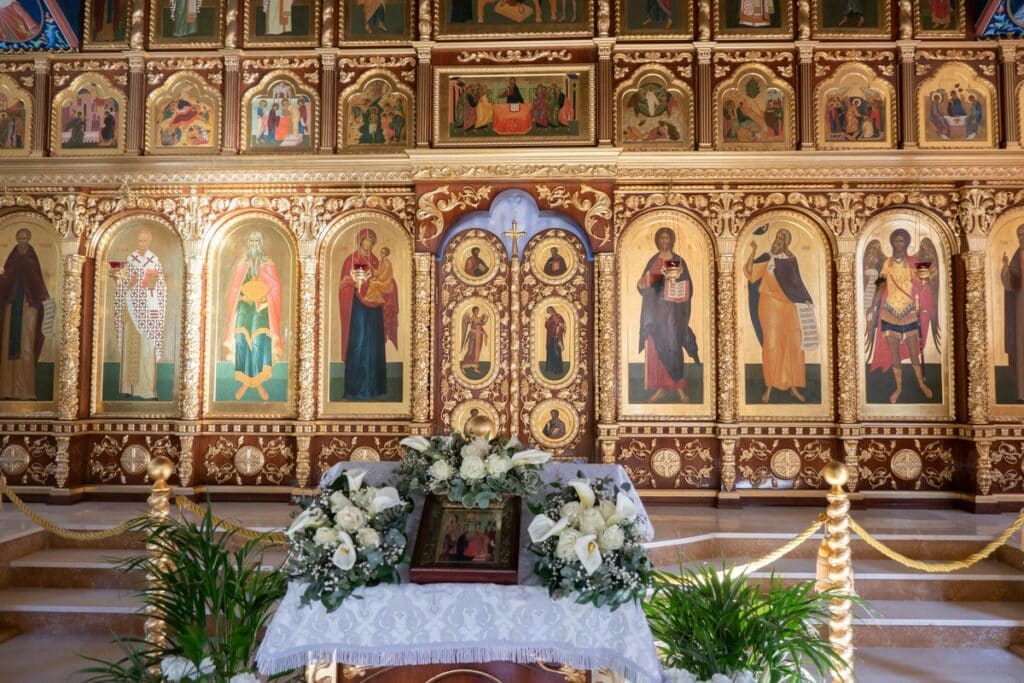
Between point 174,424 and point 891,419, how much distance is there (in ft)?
32.2

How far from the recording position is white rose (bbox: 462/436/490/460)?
11.9ft

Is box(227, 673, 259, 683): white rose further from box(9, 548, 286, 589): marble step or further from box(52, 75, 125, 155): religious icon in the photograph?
box(52, 75, 125, 155): religious icon

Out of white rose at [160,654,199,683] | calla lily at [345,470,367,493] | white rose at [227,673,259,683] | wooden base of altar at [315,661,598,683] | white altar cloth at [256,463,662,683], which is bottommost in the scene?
wooden base of altar at [315,661,598,683]

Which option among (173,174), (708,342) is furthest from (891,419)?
(173,174)

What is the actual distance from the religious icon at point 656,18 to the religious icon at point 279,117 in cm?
460

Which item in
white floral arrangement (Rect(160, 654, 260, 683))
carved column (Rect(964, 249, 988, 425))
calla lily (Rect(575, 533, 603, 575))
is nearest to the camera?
calla lily (Rect(575, 533, 603, 575))

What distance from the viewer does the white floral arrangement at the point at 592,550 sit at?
10.4ft

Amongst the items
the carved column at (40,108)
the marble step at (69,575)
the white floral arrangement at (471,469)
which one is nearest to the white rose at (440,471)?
the white floral arrangement at (471,469)

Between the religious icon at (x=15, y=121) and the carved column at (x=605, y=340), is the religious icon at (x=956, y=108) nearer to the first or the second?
the carved column at (x=605, y=340)

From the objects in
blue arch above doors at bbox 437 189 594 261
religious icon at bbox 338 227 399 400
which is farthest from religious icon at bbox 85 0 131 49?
blue arch above doors at bbox 437 189 594 261

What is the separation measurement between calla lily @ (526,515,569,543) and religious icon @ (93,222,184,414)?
7.92 meters

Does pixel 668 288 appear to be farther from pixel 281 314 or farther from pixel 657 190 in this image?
pixel 281 314

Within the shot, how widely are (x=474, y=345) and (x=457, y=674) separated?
234 inches

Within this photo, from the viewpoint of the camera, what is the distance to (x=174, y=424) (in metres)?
9.39
